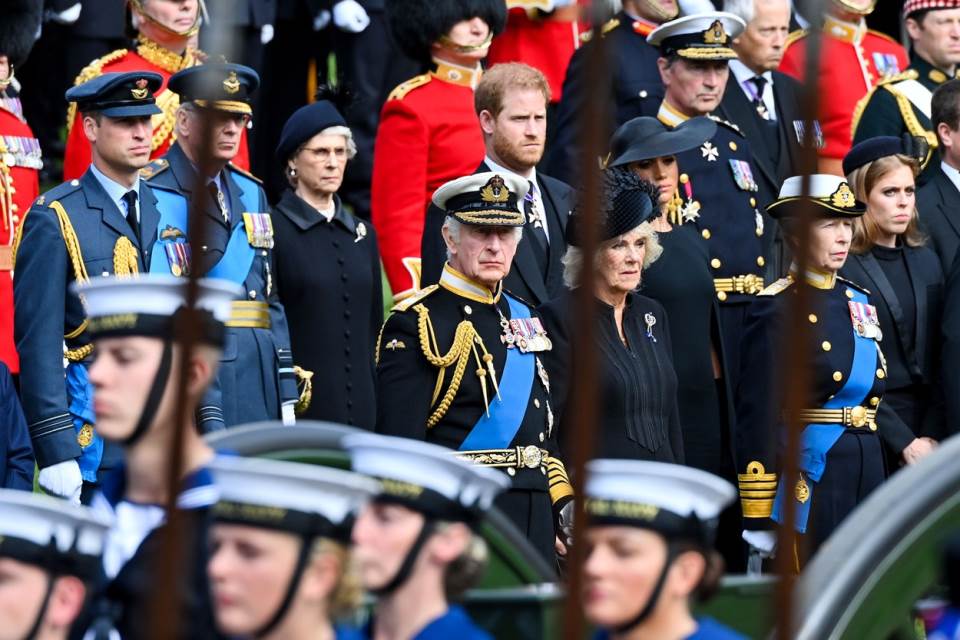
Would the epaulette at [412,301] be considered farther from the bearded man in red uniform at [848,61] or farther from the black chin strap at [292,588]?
the bearded man in red uniform at [848,61]

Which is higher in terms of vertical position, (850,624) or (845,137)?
(845,137)

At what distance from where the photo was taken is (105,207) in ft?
24.8

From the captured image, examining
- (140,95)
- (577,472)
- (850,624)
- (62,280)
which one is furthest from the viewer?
(140,95)

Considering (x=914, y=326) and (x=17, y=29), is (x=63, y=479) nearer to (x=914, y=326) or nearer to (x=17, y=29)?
(x=17, y=29)

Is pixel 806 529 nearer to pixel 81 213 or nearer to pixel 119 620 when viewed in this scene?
pixel 81 213

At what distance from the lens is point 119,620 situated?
14.3ft

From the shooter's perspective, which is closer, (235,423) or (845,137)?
(235,423)

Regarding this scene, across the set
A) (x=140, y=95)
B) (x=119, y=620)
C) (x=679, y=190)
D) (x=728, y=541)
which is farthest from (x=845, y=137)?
(x=119, y=620)

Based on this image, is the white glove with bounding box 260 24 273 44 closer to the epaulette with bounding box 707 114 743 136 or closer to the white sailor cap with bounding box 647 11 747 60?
the white sailor cap with bounding box 647 11 747 60

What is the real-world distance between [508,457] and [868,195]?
2.15 metres

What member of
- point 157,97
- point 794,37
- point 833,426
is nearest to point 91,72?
point 157,97

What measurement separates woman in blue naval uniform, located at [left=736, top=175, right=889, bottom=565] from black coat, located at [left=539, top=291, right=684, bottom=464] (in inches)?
16.0

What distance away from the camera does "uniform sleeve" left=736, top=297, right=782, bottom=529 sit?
7887mm

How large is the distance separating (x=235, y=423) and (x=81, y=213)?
865 mm
